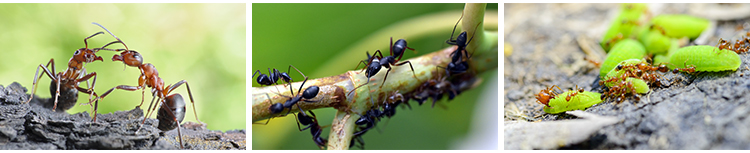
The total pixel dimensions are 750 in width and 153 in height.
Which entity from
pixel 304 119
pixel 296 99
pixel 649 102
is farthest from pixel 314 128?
pixel 649 102

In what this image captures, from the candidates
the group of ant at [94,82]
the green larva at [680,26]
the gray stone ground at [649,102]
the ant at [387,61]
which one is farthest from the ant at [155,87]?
the green larva at [680,26]

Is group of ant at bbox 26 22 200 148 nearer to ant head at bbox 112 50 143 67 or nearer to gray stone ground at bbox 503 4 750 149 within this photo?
ant head at bbox 112 50 143 67

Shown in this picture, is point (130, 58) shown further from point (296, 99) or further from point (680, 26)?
point (680, 26)

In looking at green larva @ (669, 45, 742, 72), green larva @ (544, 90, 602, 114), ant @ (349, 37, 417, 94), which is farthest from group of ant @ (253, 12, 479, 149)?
green larva @ (669, 45, 742, 72)

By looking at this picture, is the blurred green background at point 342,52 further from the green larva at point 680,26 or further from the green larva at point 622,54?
the green larva at point 680,26

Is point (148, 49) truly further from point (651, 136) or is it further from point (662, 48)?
point (662, 48)

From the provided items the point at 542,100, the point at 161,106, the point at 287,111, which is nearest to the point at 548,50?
the point at 542,100
